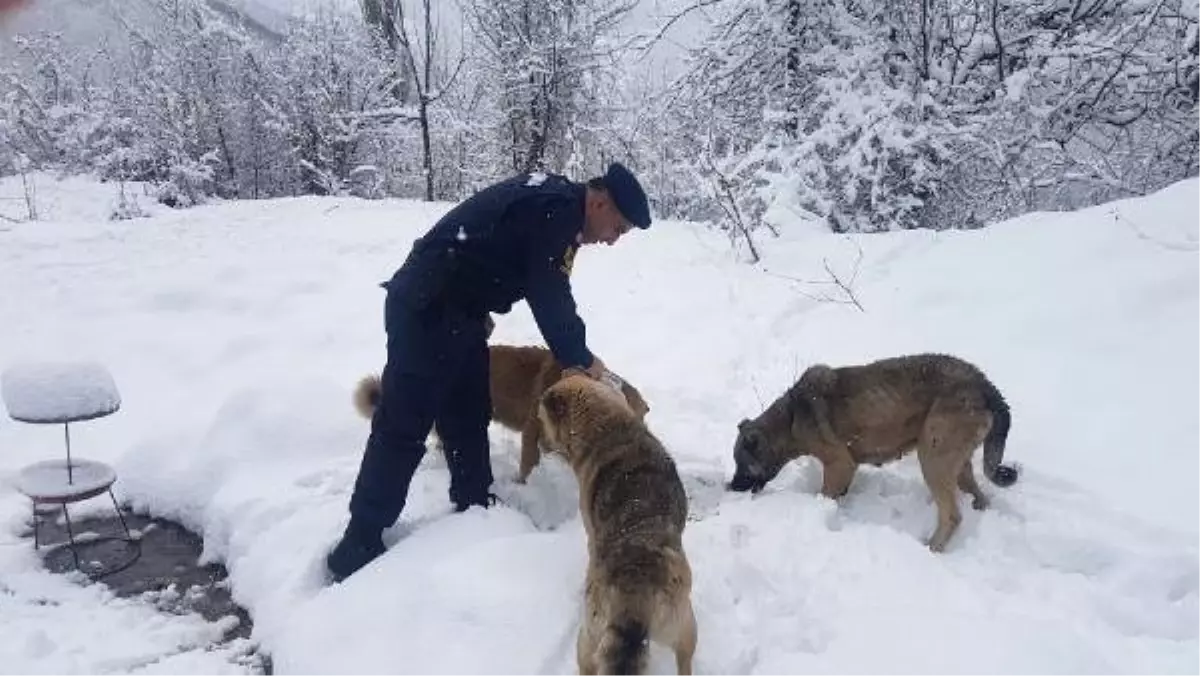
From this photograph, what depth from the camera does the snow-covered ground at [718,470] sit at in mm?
3479

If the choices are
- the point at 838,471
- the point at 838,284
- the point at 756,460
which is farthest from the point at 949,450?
the point at 838,284

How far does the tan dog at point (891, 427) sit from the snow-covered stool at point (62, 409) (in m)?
3.52

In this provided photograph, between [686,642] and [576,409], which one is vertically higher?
[576,409]

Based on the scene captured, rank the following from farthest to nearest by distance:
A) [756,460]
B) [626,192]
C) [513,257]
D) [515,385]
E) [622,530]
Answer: [515,385]
[756,460]
[513,257]
[626,192]
[622,530]

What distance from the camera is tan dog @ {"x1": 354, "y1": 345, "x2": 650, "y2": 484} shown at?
18.0 ft

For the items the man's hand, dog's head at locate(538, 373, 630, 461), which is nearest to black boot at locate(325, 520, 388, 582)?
dog's head at locate(538, 373, 630, 461)

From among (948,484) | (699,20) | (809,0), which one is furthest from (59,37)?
(948,484)

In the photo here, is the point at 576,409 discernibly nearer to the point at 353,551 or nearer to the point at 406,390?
the point at 406,390

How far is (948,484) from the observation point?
4398mm

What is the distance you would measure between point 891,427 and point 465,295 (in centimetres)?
240

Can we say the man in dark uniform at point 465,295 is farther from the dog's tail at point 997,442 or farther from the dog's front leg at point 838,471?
the dog's tail at point 997,442

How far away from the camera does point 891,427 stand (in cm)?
473

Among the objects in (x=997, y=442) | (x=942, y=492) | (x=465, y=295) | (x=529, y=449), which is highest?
(x=465, y=295)

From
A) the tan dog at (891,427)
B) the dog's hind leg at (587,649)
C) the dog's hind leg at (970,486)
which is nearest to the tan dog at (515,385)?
the tan dog at (891,427)
